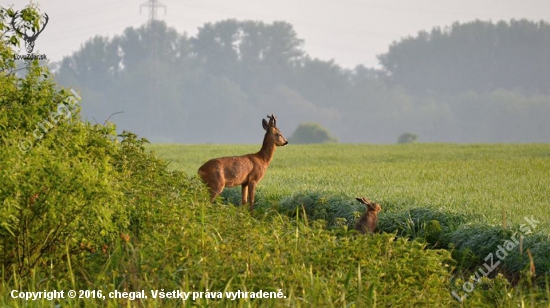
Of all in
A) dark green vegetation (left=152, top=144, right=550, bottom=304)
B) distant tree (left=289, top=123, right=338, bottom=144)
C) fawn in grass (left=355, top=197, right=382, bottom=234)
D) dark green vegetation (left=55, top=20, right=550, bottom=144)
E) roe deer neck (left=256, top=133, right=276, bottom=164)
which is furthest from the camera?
dark green vegetation (left=55, top=20, right=550, bottom=144)

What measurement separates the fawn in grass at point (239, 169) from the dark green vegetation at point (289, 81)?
80389 mm

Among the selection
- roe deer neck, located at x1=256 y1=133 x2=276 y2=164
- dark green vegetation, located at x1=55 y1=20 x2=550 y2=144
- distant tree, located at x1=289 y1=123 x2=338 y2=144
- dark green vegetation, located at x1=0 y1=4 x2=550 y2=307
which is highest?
dark green vegetation, located at x1=55 y1=20 x2=550 y2=144

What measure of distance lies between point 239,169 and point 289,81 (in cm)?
9157

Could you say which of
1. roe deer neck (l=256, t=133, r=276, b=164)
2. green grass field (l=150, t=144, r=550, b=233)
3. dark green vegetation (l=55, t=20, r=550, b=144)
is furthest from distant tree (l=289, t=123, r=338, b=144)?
roe deer neck (l=256, t=133, r=276, b=164)

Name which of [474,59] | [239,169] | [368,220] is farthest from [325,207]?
[474,59]

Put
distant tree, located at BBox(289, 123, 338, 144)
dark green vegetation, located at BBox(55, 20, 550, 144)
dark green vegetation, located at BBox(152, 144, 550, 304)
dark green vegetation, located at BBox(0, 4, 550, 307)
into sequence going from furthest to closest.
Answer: dark green vegetation, located at BBox(55, 20, 550, 144) < distant tree, located at BBox(289, 123, 338, 144) < dark green vegetation, located at BBox(152, 144, 550, 304) < dark green vegetation, located at BBox(0, 4, 550, 307)

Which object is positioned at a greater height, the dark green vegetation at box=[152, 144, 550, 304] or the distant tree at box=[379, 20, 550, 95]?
the distant tree at box=[379, 20, 550, 95]

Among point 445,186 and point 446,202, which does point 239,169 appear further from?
point 445,186

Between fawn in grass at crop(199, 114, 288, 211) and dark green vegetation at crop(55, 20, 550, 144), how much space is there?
264 ft

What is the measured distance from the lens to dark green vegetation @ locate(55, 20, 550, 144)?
3765 inches

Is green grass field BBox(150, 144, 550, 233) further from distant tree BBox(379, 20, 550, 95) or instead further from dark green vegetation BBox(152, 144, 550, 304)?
distant tree BBox(379, 20, 550, 95)

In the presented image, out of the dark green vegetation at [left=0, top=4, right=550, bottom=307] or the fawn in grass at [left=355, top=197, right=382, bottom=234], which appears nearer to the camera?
the dark green vegetation at [left=0, top=4, right=550, bottom=307]

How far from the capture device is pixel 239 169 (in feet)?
37.2

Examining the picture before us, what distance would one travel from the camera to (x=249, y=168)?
11516 mm
